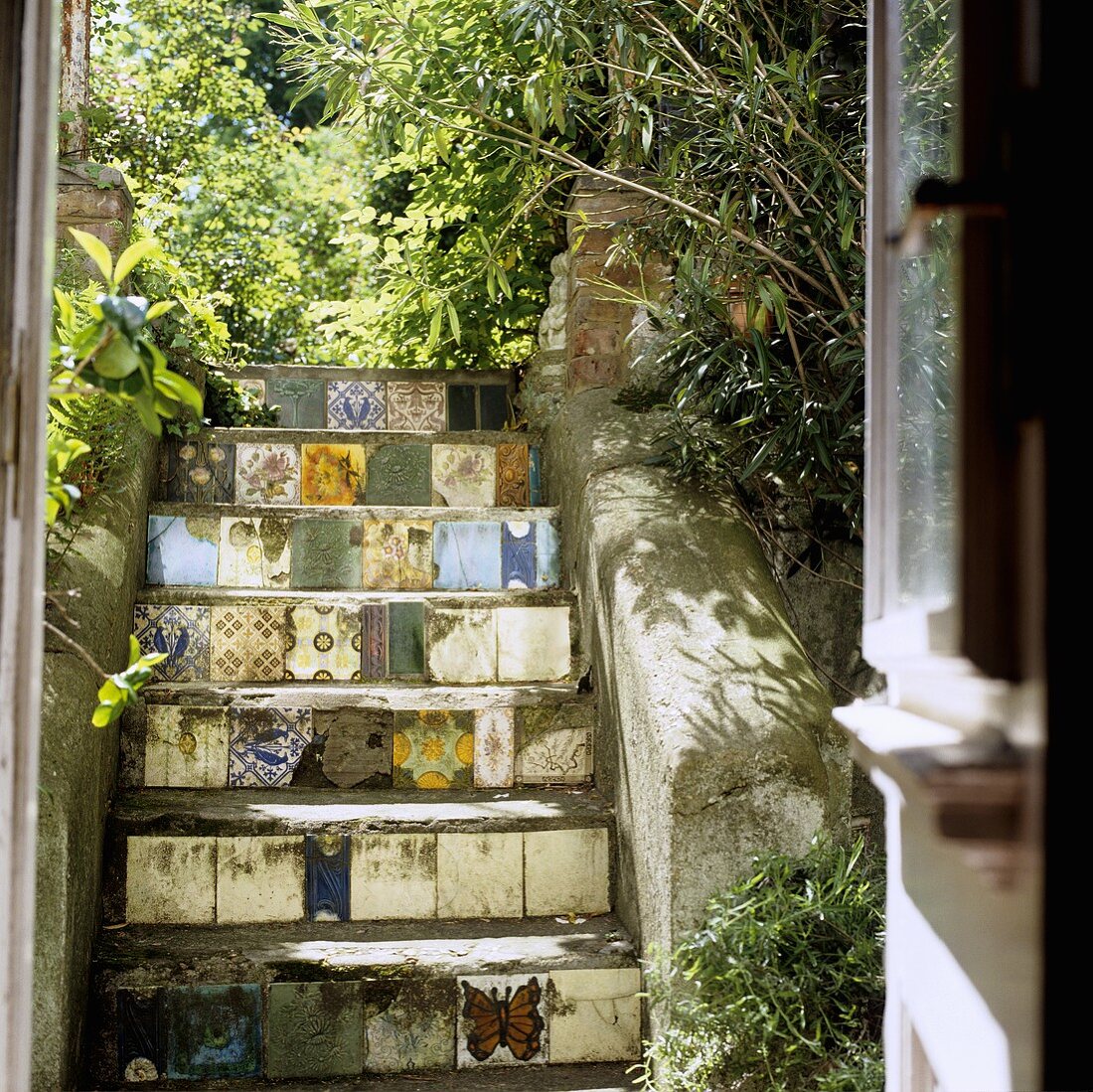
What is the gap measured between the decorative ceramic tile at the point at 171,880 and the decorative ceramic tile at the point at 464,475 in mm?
1576

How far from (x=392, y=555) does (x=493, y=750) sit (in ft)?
2.47

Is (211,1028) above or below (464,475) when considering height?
below

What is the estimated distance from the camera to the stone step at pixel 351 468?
12.4 ft

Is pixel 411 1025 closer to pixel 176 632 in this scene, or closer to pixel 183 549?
pixel 176 632

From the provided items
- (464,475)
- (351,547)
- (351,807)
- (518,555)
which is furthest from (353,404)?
(351,807)

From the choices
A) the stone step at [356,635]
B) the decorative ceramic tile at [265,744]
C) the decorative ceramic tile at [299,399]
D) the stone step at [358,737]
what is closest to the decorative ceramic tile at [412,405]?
the decorative ceramic tile at [299,399]

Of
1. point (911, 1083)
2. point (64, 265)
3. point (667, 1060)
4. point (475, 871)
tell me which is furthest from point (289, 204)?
point (911, 1083)

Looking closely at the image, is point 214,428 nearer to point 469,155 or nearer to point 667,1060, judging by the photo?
point 469,155

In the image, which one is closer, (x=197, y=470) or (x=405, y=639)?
(x=405, y=639)

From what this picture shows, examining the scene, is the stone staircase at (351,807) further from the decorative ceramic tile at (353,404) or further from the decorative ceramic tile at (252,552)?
the decorative ceramic tile at (353,404)

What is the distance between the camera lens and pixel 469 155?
4.14m

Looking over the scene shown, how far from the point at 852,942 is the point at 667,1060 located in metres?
0.37

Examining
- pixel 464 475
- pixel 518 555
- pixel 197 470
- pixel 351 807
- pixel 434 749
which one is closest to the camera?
pixel 351 807

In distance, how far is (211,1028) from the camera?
230cm
